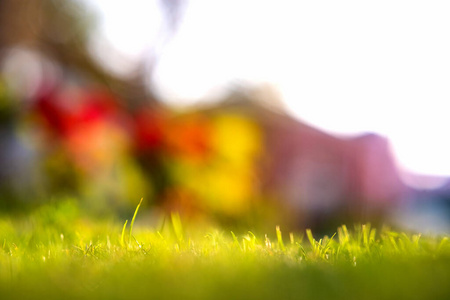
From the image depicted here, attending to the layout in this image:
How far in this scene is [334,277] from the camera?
1.02m

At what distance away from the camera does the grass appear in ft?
2.89

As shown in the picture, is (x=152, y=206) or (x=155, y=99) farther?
(x=155, y=99)

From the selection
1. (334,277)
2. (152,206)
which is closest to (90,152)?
(152,206)

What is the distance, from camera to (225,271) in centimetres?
105

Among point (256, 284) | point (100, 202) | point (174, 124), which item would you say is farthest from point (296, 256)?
point (174, 124)

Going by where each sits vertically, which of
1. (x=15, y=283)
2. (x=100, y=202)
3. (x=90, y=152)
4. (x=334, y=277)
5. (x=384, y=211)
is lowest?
(x=384, y=211)

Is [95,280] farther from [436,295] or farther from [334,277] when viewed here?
[436,295]

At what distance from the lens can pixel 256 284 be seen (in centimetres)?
93

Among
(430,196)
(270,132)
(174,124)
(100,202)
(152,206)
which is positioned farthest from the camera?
(430,196)

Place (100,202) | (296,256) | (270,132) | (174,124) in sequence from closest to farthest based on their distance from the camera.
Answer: (296,256), (100,202), (174,124), (270,132)

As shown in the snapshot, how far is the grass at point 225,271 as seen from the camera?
0.88m

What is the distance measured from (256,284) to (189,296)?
6.3 inches

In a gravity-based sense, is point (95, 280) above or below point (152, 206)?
above

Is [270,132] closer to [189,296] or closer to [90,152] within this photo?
[90,152]
